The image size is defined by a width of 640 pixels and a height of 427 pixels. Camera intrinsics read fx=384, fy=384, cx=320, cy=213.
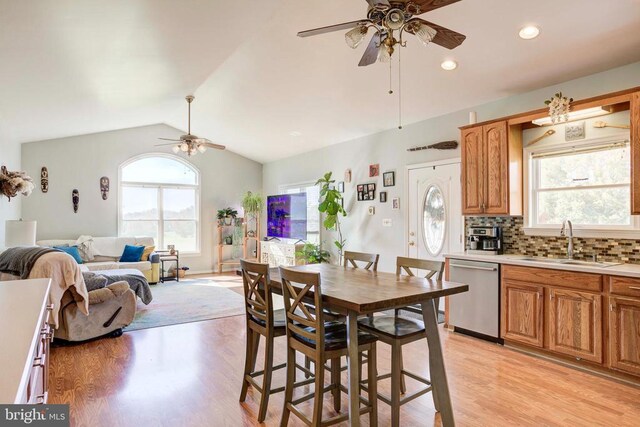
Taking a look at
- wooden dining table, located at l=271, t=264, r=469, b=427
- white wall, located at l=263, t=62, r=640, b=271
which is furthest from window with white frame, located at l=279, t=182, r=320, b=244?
wooden dining table, located at l=271, t=264, r=469, b=427

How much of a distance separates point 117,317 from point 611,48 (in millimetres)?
5379

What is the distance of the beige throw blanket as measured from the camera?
3416mm

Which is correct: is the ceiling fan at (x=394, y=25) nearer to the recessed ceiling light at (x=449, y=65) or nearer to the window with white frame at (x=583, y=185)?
the recessed ceiling light at (x=449, y=65)

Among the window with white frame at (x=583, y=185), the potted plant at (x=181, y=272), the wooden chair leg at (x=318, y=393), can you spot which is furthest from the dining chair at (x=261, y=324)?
the potted plant at (x=181, y=272)

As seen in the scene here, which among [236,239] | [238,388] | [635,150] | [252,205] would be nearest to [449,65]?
[635,150]

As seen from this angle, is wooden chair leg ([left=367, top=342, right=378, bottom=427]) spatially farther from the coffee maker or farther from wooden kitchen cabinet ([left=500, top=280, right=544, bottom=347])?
the coffee maker

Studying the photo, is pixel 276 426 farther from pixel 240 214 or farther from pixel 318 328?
pixel 240 214

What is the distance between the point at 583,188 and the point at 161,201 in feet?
24.8

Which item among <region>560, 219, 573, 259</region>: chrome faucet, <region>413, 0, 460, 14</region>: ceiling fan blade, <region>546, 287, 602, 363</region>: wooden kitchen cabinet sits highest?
<region>413, 0, 460, 14</region>: ceiling fan blade

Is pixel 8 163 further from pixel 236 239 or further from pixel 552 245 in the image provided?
pixel 552 245

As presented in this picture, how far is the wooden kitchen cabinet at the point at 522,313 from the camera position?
3510 mm

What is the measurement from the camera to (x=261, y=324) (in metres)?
2.65

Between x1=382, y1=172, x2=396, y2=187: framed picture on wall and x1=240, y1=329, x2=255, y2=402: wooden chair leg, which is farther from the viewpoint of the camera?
x1=382, y1=172, x2=396, y2=187: framed picture on wall

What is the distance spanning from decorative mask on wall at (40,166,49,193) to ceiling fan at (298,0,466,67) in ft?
Result: 22.7
